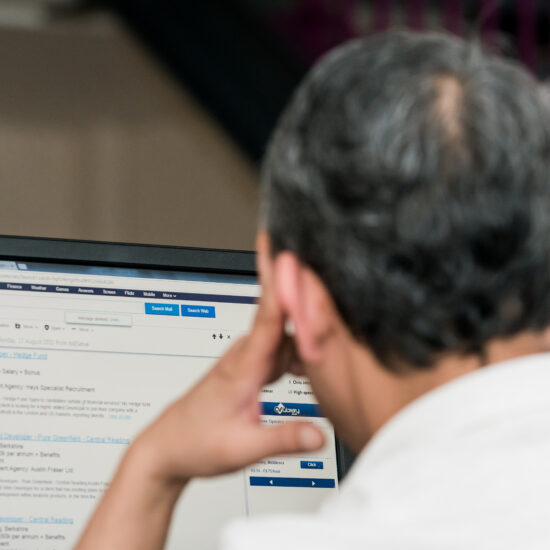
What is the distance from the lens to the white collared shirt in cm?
52

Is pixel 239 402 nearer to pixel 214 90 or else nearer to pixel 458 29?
pixel 214 90

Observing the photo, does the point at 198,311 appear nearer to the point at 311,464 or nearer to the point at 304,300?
the point at 311,464

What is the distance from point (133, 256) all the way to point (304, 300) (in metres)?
0.31

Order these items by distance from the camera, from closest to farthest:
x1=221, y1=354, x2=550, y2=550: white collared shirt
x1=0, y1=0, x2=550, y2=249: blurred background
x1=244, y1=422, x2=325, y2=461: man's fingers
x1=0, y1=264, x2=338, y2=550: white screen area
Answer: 1. x1=221, y1=354, x2=550, y2=550: white collared shirt
2. x1=244, y1=422, x2=325, y2=461: man's fingers
3. x1=0, y1=264, x2=338, y2=550: white screen area
4. x1=0, y1=0, x2=550, y2=249: blurred background

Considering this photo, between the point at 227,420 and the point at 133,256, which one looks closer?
the point at 227,420

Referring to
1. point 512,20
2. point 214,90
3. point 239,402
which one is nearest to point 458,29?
point 512,20

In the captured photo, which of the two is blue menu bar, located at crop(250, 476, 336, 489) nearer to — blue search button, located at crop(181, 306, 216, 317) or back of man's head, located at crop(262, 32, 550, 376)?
blue search button, located at crop(181, 306, 216, 317)

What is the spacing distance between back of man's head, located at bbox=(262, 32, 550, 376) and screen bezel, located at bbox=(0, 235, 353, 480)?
1.03 ft

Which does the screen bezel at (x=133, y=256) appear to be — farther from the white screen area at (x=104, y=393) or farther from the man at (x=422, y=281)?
the man at (x=422, y=281)

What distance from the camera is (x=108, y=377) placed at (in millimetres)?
866

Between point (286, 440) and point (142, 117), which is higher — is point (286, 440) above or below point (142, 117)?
below

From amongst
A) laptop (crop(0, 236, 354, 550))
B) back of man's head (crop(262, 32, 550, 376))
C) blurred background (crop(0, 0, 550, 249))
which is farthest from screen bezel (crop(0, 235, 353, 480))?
blurred background (crop(0, 0, 550, 249))

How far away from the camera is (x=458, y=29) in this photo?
8.41ft

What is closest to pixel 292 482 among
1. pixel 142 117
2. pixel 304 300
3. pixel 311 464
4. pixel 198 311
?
pixel 311 464
